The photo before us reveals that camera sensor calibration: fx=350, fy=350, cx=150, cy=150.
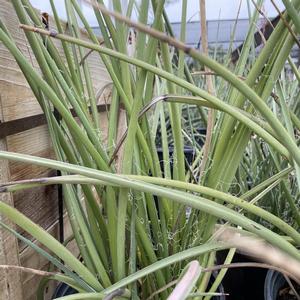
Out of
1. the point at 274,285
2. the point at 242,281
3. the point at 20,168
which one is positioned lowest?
the point at 242,281

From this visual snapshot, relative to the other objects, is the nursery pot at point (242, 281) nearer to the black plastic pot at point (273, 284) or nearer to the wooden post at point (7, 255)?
the black plastic pot at point (273, 284)

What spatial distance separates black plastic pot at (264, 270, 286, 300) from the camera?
19.6 inches

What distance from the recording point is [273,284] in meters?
0.53

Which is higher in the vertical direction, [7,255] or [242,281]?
[7,255]

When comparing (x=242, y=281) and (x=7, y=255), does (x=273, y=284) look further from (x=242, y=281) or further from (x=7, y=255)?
(x=7, y=255)

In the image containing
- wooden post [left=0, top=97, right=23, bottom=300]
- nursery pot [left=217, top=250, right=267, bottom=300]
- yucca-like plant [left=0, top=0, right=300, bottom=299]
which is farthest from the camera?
nursery pot [left=217, top=250, right=267, bottom=300]

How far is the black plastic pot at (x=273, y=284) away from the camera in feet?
1.63

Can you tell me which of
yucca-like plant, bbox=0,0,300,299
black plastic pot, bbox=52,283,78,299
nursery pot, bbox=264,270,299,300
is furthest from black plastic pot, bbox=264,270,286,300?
black plastic pot, bbox=52,283,78,299

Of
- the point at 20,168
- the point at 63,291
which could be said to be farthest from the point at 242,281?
the point at 20,168

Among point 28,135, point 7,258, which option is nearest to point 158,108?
point 28,135

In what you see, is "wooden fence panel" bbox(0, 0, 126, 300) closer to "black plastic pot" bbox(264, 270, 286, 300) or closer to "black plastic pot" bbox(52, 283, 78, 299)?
Result: "black plastic pot" bbox(52, 283, 78, 299)

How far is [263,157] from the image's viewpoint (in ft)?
2.50

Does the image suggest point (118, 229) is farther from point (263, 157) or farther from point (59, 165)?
point (263, 157)

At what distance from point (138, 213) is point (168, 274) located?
8cm
